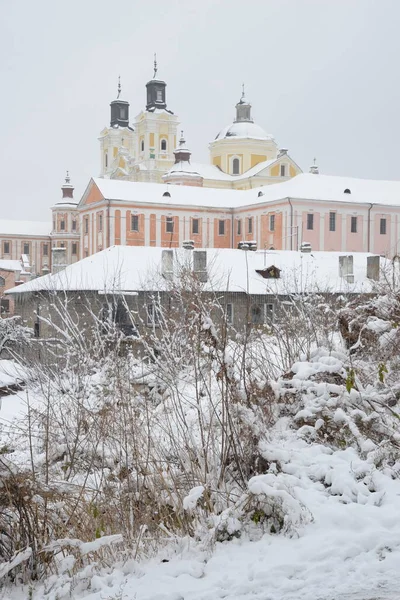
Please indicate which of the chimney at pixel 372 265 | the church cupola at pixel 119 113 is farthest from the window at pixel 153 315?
the church cupola at pixel 119 113

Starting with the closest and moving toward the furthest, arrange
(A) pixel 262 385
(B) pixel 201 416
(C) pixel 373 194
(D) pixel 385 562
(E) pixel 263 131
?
(D) pixel 385 562 < (B) pixel 201 416 < (A) pixel 262 385 < (C) pixel 373 194 < (E) pixel 263 131

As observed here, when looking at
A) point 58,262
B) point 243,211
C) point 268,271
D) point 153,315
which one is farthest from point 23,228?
point 153,315

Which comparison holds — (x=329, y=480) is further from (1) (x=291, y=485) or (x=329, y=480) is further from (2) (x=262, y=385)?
(2) (x=262, y=385)

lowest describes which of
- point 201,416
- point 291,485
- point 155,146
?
point 291,485

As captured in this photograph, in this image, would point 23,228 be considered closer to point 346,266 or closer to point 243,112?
point 243,112

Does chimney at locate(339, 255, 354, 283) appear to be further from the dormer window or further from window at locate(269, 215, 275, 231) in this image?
window at locate(269, 215, 275, 231)

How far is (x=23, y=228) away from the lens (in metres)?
70.5

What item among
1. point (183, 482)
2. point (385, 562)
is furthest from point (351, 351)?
point (385, 562)

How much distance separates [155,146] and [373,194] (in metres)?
24.0

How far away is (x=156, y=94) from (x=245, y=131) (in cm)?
1091

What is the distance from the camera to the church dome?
6386 centimetres

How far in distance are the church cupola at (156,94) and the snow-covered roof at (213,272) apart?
134 ft

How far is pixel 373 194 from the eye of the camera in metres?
49.1

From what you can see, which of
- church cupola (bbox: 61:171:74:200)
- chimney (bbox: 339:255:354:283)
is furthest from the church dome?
chimney (bbox: 339:255:354:283)
